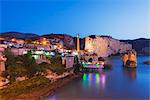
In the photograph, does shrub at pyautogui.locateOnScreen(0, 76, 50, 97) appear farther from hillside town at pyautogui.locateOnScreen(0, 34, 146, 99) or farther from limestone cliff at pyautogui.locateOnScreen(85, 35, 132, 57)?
limestone cliff at pyautogui.locateOnScreen(85, 35, 132, 57)

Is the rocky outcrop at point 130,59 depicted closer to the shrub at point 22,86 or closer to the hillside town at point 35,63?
the hillside town at point 35,63

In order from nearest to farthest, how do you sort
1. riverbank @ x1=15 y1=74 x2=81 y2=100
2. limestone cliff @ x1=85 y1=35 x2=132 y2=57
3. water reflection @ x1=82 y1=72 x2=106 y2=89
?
riverbank @ x1=15 y1=74 x2=81 y2=100
water reflection @ x1=82 y1=72 x2=106 y2=89
limestone cliff @ x1=85 y1=35 x2=132 y2=57

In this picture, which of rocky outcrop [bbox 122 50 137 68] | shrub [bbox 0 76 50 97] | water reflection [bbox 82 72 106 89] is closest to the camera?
shrub [bbox 0 76 50 97]

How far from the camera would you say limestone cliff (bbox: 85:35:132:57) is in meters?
15.5

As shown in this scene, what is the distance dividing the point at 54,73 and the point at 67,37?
11.4 meters

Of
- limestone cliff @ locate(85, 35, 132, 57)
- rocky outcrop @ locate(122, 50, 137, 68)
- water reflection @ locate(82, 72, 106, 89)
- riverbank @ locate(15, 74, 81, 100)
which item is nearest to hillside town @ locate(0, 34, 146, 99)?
rocky outcrop @ locate(122, 50, 137, 68)

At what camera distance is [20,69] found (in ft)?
15.6

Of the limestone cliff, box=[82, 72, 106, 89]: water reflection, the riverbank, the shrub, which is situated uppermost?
the limestone cliff

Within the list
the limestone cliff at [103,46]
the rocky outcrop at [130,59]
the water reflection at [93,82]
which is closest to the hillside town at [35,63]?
the rocky outcrop at [130,59]

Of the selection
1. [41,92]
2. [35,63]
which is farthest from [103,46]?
[41,92]

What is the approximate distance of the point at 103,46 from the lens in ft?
62.0

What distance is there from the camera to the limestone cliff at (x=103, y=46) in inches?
609

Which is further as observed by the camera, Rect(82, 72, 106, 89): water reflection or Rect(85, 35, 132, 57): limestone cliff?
Rect(85, 35, 132, 57): limestone cliff

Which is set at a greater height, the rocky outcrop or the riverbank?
the rocky outcrop
